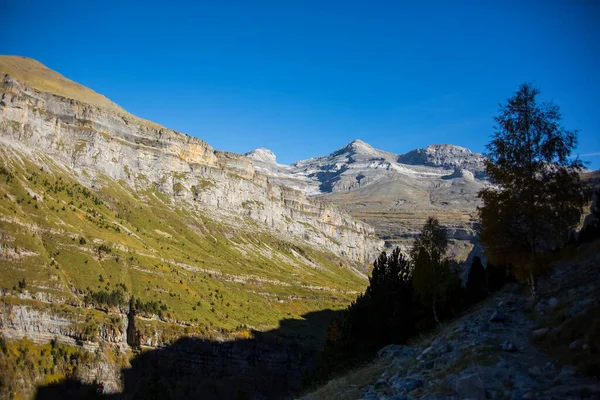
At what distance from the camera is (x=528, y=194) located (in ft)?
79.7

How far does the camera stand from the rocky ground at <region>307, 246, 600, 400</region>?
1134 centimetres

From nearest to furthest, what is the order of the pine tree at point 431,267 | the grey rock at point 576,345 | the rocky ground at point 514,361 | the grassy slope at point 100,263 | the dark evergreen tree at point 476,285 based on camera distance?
1. the rocky ground at point 514,361
2. the grey rock at point 576,345
3. the pine tree at point 431,267
4. the dark evergreen tree at point 476,285
5. the grassy slope at point 100,263

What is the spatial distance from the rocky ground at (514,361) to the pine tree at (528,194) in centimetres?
280

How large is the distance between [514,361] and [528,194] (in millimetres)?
13510

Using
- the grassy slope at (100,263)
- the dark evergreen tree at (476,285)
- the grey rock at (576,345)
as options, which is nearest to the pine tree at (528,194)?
the grey rock at (576,345)

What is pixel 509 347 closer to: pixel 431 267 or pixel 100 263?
A: pixel 431 267

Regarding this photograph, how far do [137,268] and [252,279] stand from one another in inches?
2450

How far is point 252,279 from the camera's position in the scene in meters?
199

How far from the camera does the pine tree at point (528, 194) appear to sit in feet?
77.2

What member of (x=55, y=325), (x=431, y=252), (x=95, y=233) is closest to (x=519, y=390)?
(x=431, y=252)

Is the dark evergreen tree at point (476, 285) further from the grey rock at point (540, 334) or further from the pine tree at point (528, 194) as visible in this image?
the grey rock at point (540, 334)

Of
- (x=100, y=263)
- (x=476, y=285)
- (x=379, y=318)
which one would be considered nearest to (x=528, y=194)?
(x=379, y=318)

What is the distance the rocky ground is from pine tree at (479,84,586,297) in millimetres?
2804

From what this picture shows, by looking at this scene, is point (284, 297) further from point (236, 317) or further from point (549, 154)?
point (549, 154)
